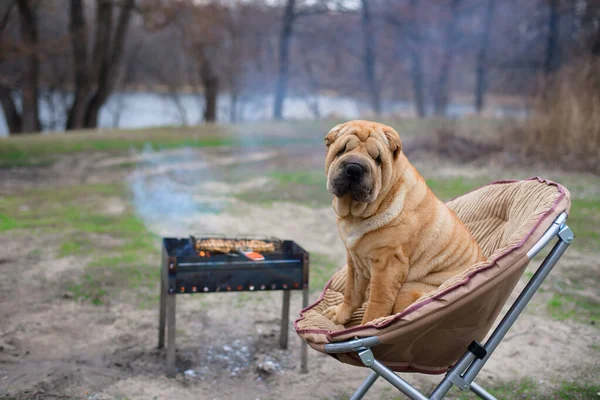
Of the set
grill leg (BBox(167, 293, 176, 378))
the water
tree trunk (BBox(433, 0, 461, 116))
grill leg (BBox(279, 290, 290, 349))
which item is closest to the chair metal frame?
grill leg (BBox(167, 293, 176, 378))

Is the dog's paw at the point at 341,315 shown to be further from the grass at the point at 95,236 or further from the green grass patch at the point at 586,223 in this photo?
the green grass patch at the point at 586,223

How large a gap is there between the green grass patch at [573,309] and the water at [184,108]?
62.9 feet

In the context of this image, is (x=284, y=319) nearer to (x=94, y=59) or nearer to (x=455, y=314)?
(x=455, y=314)

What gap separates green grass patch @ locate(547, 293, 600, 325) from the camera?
4.82 m

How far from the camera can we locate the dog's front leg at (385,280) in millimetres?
2596

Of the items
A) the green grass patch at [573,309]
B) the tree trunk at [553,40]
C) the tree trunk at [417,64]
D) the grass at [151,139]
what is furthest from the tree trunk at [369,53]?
the green grass patch at [573,309]

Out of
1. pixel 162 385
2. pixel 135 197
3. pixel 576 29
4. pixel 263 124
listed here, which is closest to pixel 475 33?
pixel 576 29

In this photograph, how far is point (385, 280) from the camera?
2600 mm

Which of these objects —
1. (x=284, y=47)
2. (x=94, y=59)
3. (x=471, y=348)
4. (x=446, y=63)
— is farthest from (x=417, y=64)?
(x=471, y=348)

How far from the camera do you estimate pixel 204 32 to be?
70.4 ft

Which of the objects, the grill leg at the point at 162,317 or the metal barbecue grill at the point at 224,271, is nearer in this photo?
the metal barbecue grill at the point at 224,271

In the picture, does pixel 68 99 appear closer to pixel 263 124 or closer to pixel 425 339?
pixel 263 124

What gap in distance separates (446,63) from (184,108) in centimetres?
1988

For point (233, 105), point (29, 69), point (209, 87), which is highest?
point (29, 69)
